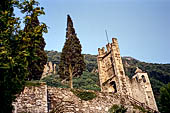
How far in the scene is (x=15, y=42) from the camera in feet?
21.5

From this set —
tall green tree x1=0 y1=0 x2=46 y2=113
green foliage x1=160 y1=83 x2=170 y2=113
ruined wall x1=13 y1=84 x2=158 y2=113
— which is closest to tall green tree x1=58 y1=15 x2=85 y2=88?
ruined wall x1=13 y1=84 x2=158 y2=113

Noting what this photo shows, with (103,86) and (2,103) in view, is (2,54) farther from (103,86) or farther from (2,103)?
(103,86)

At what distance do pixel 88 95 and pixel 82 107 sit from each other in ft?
3.79

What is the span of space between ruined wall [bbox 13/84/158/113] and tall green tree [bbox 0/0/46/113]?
449 centimetres

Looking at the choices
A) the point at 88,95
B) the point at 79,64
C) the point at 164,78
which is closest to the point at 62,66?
the point at 79,64

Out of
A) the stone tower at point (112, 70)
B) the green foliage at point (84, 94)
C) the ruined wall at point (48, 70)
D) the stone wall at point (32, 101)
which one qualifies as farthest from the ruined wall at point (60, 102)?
the ruined wall at point (48, 70)

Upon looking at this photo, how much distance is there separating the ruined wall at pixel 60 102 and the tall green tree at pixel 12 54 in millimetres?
4494

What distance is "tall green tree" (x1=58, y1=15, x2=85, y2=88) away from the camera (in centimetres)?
2433

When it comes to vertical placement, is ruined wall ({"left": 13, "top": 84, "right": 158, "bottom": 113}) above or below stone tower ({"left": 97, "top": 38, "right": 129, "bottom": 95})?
below

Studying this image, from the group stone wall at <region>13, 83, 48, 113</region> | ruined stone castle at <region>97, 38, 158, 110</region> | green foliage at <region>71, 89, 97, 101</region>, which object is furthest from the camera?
ruined stone castle at <region>97, 38, 158, 110</region>

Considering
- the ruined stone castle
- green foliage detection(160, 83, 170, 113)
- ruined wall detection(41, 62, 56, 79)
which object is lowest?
green foliage detection(160, 83, 170, 113)

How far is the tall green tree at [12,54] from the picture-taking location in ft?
18.8

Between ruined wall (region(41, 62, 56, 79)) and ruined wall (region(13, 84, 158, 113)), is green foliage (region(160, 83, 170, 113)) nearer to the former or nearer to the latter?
ruined wall (region(13, 84, 158, 113))

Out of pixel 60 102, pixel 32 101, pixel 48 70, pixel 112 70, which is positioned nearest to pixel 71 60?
pixel 112 70
